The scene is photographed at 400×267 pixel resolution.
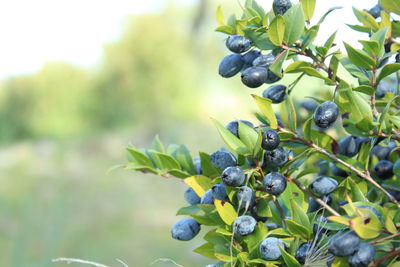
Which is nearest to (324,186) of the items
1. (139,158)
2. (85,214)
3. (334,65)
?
(334,65)

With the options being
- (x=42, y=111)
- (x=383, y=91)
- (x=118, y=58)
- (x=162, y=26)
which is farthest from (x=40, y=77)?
(x=383, y=91)

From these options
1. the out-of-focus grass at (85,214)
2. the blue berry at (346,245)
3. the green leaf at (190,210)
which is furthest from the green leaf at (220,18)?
the out-of-focus grass at (85,214)

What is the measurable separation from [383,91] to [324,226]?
0.31 meters

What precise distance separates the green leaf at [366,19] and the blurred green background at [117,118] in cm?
321

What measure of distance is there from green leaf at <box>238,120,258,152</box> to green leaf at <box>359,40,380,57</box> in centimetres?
16

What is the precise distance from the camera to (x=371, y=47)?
56 centimetres

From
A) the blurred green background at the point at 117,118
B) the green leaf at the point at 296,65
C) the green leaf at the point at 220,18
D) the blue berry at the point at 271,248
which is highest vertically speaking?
the blurred green background at the point at 117,118

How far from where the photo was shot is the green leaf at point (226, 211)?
21.4 inches

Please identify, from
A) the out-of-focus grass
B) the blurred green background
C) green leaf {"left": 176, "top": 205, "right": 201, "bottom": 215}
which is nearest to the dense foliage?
green leaf {"left": 176, "top": 205, "right": 201, "bottom": 215}

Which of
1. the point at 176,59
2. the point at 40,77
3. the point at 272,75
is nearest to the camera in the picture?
the point at 272,75

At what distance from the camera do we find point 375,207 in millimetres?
495

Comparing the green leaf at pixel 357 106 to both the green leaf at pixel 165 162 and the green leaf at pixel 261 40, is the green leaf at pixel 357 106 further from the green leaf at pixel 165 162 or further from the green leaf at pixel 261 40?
the green leaf at pixel 165 162

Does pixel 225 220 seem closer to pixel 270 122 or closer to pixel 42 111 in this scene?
pixel 270 122

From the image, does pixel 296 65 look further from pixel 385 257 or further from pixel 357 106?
pixel 385 257
